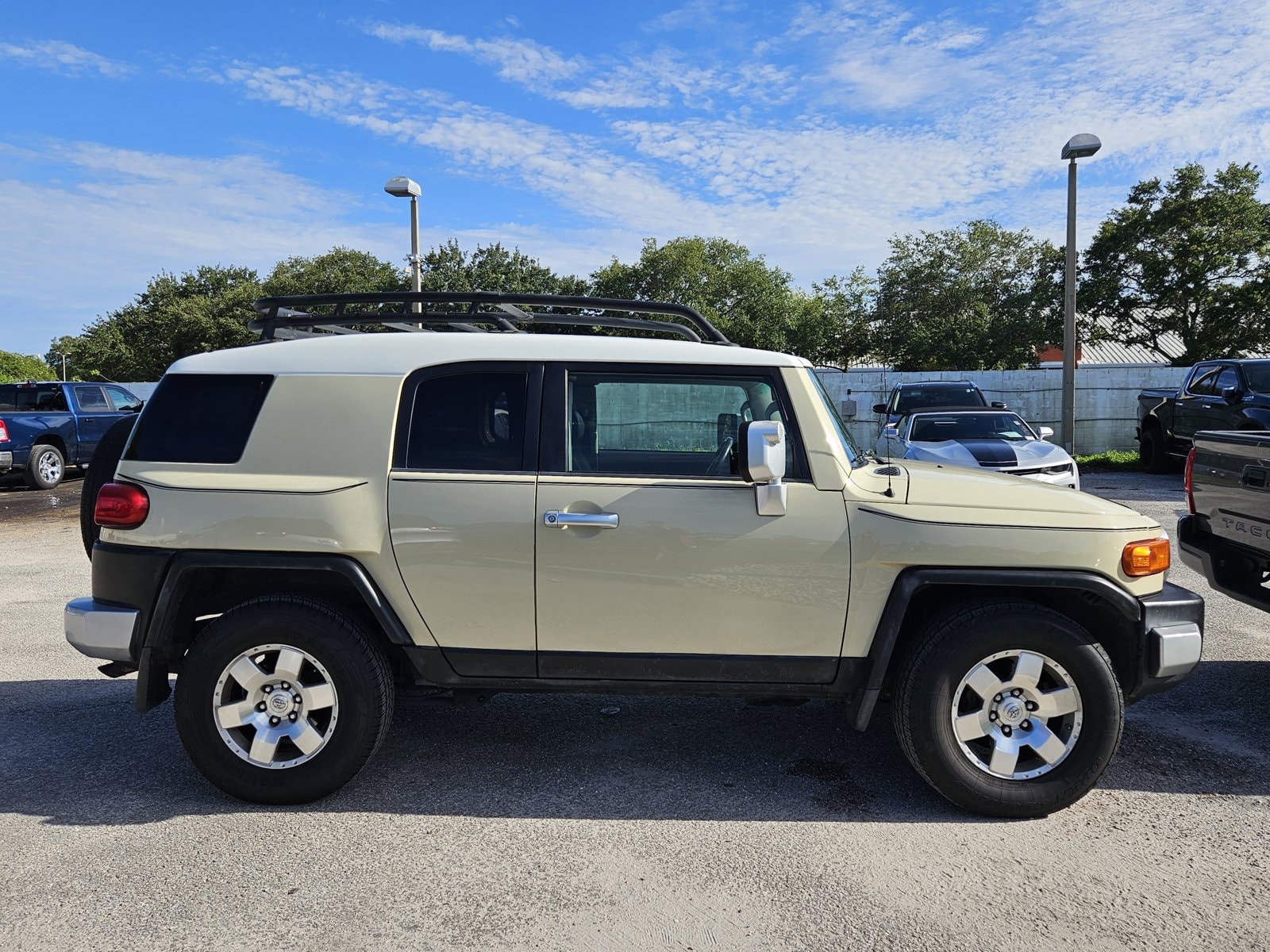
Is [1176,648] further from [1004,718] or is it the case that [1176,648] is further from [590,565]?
[590,565]

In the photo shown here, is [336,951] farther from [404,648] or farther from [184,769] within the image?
[184,769]

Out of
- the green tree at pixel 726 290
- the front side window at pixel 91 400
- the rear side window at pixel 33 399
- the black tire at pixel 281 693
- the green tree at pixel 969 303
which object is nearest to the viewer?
the black tire at pixel 281 693

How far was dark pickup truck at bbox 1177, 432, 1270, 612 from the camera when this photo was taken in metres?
4.58

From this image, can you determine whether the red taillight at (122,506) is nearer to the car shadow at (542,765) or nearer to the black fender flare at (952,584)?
the car shadow at (542,765)

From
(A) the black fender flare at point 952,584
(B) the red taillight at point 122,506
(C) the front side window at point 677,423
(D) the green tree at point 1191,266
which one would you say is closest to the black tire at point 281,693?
(B) the red taillight at point 122,506

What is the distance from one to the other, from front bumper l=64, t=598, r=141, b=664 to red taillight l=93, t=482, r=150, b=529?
1.09 feet

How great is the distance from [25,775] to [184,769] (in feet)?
2.08

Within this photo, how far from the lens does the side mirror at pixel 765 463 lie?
10.6 ft

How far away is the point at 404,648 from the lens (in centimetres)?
358

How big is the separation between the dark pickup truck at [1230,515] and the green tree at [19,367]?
66.9 meters

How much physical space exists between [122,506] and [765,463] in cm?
245

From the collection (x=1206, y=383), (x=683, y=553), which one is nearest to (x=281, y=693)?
(x=683, y=553)

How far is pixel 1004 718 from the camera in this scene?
344 centimetres

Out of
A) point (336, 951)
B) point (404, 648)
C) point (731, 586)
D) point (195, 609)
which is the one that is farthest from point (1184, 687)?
point (195, 609)
